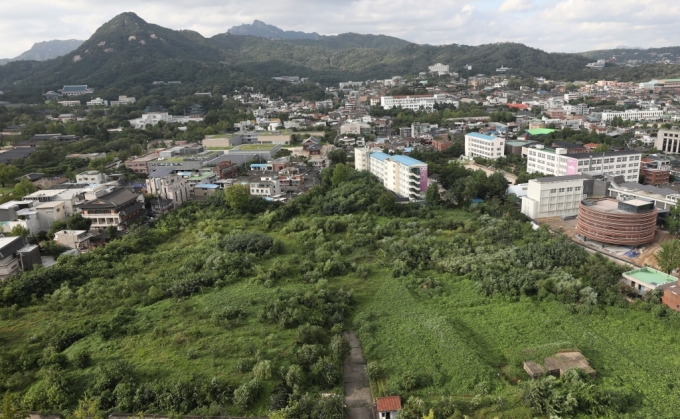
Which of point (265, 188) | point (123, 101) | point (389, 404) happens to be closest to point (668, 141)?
point (265, 188)

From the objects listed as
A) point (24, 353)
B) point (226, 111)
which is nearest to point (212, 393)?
point (24, 353)

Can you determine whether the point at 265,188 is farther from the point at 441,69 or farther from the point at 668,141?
the point at 441,69

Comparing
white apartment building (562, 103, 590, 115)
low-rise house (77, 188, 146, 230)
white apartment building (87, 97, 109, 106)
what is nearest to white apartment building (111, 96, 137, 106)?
white apartment building (87, 97, 109, 106)

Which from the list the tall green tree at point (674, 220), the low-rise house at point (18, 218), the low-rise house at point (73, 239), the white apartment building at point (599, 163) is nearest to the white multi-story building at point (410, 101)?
the white apartment building at point (599, 163)

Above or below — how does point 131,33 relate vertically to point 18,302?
above

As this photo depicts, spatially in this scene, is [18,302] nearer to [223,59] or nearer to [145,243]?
[145,243]

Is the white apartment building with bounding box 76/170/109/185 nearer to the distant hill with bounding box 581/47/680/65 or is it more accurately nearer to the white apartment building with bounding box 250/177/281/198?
the white apartment building with bounding box 250/177/281/198
